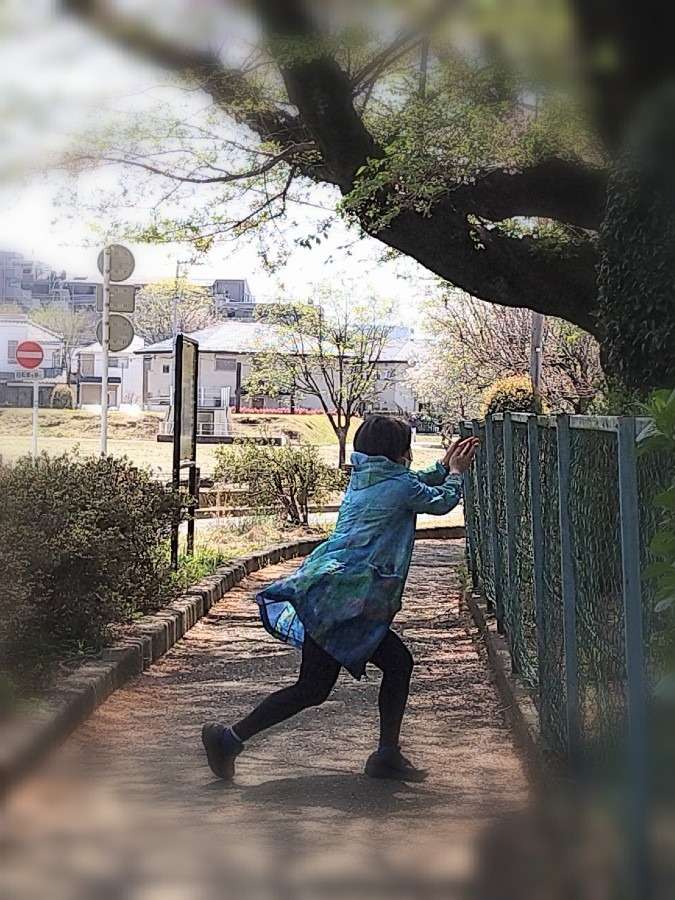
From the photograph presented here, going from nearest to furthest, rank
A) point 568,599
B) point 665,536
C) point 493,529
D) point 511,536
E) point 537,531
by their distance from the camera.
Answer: point 665,536 → point 568,599 → point 537,531 → point 511,536 → point 493,529

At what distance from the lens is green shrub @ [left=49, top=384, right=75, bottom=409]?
14.3m

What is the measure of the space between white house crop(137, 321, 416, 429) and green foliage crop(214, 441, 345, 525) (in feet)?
25.4

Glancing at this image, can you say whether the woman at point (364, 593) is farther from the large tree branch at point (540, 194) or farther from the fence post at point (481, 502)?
the large tree branch at point (540, 194)

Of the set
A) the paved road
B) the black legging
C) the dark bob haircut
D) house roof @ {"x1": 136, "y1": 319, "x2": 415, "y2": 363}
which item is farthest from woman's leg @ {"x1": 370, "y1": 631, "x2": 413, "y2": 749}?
house roof @ {"x1": 136, "y1": 319, "x2": 415, "y2": 363}

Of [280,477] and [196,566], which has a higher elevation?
[280,477]

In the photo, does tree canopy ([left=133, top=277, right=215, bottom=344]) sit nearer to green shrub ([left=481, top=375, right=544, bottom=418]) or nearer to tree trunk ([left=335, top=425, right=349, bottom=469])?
tree trunk ([left=335, top=425, right=349, bottom=469])

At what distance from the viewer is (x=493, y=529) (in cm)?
531

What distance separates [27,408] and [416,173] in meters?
3.92

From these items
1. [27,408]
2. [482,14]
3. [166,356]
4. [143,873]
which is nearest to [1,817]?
[143,873]

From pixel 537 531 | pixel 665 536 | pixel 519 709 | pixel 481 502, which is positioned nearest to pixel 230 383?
pixel 481 502

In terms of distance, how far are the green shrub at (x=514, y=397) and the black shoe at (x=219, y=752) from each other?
857 centimetres

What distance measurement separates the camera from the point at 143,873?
2504 mm

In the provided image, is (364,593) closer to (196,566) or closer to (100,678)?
(100,678)

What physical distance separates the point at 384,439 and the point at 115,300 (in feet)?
15.7
